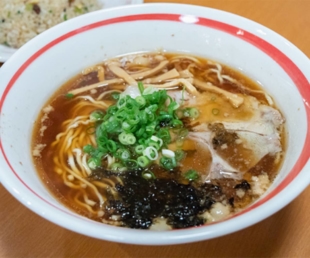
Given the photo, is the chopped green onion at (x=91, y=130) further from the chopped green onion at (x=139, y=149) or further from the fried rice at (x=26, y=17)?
the fried rice at (x=26, y=17)

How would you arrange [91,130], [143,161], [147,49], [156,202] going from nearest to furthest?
[156,202], [143,161], [91,130], [147,49]

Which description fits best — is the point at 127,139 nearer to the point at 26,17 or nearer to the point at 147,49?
the point at 147,49

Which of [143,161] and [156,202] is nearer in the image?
[156,202]

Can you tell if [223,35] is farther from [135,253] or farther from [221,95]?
[135,253]

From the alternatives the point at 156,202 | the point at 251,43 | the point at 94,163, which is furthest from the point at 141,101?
the point at 251,43

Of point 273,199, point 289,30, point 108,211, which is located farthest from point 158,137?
point 289,30

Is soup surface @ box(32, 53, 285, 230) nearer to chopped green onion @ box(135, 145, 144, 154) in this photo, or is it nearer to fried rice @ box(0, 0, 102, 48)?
chopped green onion @ box(135, 145, 144, 154)

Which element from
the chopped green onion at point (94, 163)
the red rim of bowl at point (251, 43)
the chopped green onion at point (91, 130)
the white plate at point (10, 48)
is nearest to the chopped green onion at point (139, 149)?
the chopped green onion at point (94, 163)
